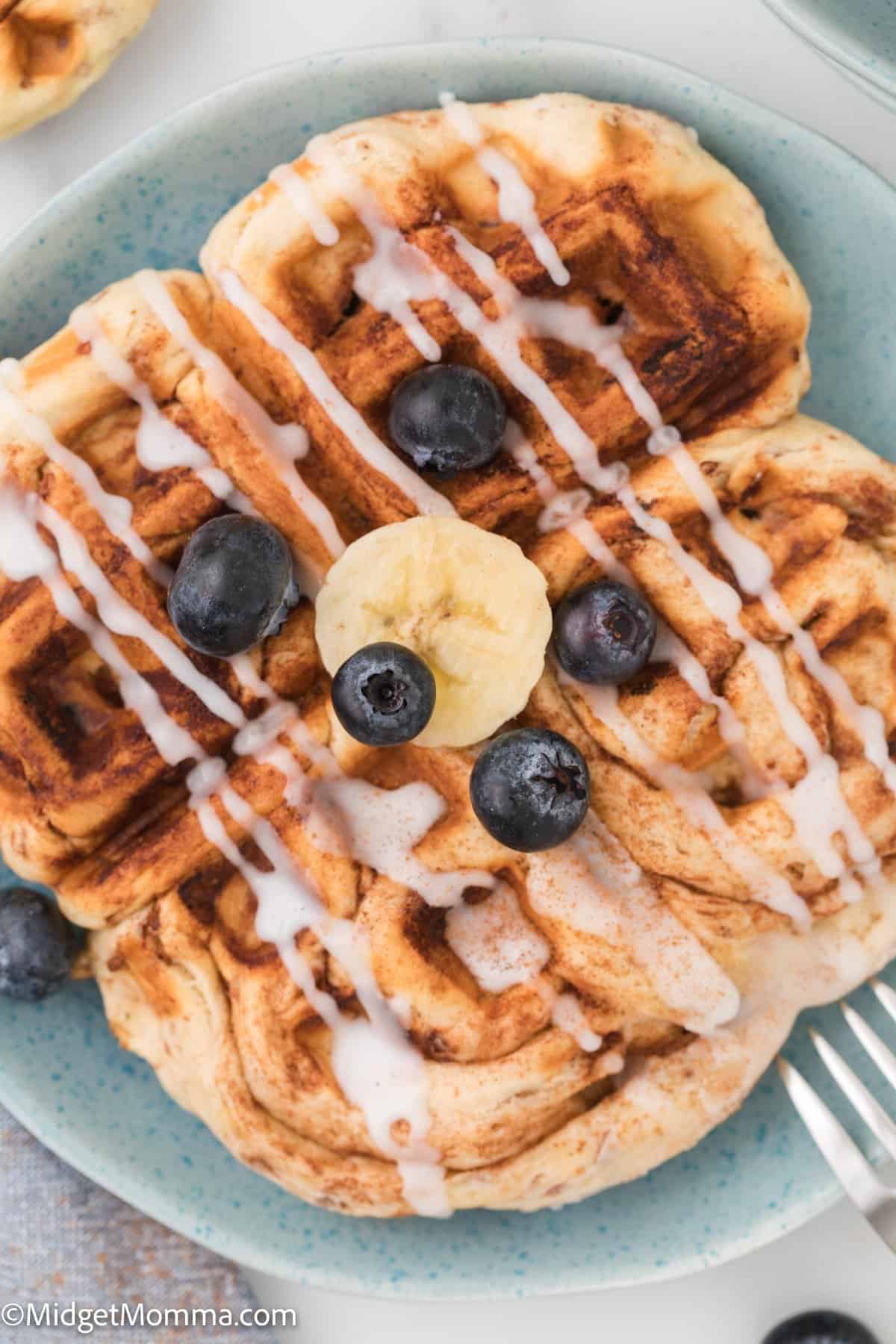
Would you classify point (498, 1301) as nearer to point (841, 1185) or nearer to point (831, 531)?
point (841, 1185)

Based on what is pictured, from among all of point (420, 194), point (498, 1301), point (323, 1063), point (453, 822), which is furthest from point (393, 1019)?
point (420, 194)

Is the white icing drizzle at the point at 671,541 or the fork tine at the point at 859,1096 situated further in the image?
the fork tine at the point at 859,1096

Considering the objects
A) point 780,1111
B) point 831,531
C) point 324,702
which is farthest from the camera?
point 780,1111

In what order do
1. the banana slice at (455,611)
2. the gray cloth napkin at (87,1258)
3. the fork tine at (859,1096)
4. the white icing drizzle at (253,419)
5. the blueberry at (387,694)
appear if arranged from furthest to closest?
the gray cloth napkin at (87,1258) → the fork tine at (859,1096) → the white icing drizzle at (253,419) → the banana slice at (455,611) → the blueberry at (387,694)

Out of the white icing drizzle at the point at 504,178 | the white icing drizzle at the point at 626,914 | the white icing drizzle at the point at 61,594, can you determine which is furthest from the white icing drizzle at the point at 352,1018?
the white icing drizzle at the point at 504,178

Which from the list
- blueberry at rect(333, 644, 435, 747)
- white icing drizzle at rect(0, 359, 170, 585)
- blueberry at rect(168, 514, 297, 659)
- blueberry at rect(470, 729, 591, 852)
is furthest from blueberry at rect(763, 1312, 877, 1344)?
white icing drizzle at rect(0, 359, 170, 585)

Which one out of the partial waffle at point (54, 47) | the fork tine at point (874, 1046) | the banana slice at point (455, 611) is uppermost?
the partial waffle at point (54, 47)

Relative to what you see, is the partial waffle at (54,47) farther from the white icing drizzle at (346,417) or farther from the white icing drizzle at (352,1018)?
the white icing drizzle at (352,1018)
